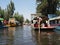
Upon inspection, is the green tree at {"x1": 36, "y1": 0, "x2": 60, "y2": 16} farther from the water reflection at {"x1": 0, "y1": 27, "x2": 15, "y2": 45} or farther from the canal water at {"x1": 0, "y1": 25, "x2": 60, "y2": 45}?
the water reflection at {"x1": 0, "y1": 27, "x2": 15, "y2": 45}

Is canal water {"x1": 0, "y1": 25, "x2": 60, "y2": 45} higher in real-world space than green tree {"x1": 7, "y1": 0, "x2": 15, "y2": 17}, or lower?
lower

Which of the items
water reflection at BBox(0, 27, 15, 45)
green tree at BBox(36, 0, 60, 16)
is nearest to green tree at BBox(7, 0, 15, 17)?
green tree at BBox(36, 0, 60, 16)

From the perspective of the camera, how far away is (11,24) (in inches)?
3314

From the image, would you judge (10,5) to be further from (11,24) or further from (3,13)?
(11,24)

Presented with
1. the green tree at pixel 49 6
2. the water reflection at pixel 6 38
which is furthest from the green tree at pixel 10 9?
the water reflection at pixel 6 38

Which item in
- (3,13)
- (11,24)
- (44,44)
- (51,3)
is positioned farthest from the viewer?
(3,13)

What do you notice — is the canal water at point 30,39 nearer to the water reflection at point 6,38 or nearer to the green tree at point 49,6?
the water reflection at point 6,38

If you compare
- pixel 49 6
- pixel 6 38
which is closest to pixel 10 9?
pixel 49 6

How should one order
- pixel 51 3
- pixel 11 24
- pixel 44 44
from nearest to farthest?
pixel 44 44 < pixel 51 3 < pixel 11 24

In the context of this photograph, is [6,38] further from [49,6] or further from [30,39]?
[49,6]

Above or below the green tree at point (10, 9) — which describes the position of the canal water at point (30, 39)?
below

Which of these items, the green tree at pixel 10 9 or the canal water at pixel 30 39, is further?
the green tree at pixel 10 9

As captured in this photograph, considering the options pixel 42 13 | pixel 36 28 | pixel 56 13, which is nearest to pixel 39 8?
pixel 42 13

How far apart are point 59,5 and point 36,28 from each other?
856 inches
